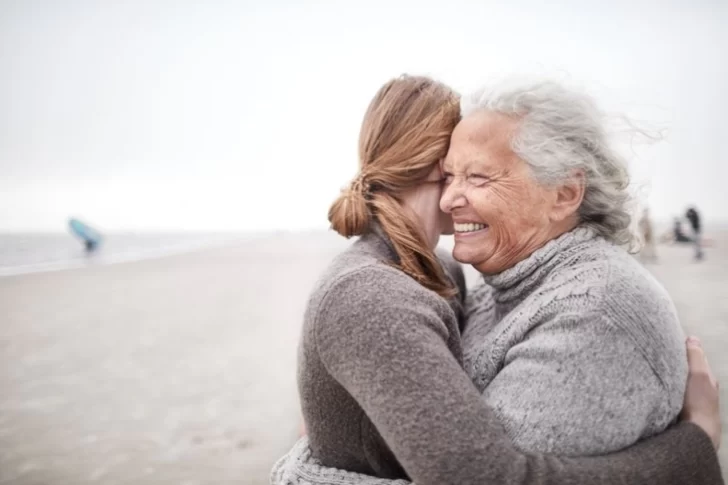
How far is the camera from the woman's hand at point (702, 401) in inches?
71.4

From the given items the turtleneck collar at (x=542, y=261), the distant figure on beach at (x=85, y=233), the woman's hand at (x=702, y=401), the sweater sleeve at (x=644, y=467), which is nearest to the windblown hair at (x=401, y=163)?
the turtleneck collar at (x=542, y=261)

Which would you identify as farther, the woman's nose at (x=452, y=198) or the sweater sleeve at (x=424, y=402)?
the woman's nose at (x=452, y=198)

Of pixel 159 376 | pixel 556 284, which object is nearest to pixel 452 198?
pixel 556 284

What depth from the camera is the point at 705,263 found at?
15.9 meters

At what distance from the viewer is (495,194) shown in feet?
6.94

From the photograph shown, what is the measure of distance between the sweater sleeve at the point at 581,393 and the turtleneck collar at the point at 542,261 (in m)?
0.38

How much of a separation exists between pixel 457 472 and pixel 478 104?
1296mm

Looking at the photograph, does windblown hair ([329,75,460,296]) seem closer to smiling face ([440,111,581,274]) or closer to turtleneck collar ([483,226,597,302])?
smiling face ([440,111,581,274])

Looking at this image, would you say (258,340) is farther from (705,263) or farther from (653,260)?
(705,263)

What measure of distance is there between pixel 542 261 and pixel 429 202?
0.48 metres

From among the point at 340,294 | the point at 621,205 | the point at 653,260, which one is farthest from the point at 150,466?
the point at 653,260

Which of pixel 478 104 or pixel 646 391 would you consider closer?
pixel 646 391

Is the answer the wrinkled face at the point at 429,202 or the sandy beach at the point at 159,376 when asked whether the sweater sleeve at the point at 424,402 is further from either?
the sandy beach at the point at 159,376

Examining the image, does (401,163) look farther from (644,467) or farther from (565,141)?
(644,467)
